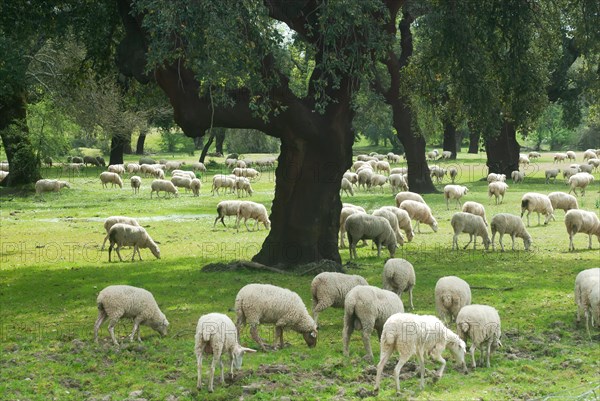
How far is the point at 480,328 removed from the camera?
11164mm

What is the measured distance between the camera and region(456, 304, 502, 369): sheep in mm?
11203

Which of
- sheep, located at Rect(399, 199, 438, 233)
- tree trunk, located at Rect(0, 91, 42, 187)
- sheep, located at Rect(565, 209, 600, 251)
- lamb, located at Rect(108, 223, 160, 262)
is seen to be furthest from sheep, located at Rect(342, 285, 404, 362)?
tree trunk, located at Rect(0, 91, 42, 187)

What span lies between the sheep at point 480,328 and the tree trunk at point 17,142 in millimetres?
30111

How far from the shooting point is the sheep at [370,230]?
2075cm

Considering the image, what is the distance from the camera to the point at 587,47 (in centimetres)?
1912

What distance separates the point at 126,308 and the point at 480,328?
509cm

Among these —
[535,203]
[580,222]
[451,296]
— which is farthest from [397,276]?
[535,203]

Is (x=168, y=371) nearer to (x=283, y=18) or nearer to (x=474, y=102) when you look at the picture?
(x=283, y=18)

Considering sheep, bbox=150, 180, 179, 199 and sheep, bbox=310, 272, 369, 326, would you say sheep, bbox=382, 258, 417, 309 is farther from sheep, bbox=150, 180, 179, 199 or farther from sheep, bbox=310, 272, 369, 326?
sheep, bbox=150, 180, 179, 199

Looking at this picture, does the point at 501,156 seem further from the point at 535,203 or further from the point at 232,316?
the point at 232,316

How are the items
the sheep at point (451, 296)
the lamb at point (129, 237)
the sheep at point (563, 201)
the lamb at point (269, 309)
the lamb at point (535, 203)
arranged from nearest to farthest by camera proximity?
1. the lamb at point (269, 309)
2. the sheep at point (451, 296)
3. the lamb at point (129, 237)
4. the lamb at point (535, 203)
5. the sheep at point (563, 201)

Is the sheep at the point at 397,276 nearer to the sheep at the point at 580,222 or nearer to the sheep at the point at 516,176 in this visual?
the sheep at the point at 580,222

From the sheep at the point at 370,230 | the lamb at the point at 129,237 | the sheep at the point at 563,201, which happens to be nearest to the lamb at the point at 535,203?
the sheep at the point at 563,201

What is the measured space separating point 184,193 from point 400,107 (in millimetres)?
12613
